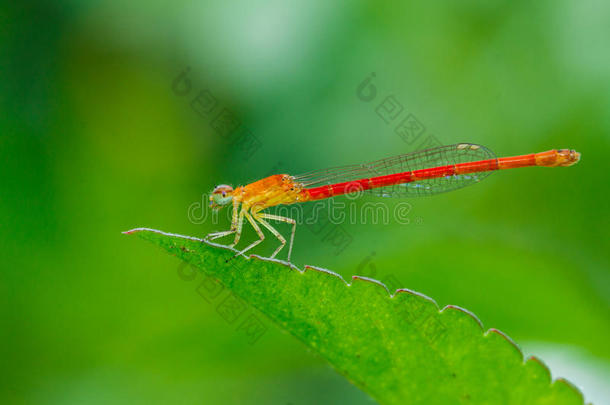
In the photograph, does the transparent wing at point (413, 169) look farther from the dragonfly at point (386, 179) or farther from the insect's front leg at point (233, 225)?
the insect's front leg at point (233, 225)

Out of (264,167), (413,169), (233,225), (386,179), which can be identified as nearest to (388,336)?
(233,225)

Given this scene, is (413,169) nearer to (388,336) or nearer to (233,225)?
(233,225)

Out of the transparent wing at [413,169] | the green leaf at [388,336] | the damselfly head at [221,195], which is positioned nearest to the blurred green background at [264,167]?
the transparent wing at [413,169]

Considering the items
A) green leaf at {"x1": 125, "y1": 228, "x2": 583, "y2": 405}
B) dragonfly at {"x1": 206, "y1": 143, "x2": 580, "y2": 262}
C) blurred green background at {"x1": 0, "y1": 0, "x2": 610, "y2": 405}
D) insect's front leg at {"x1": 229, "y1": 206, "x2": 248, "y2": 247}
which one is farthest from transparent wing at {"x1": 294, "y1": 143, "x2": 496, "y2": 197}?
green leaf at {"x1": 125, "y1": 228, "x2": 583, "y2": 405}

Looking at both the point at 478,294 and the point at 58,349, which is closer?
the point at 58,349

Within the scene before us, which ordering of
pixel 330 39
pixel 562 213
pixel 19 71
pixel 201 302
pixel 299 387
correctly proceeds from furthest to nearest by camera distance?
1. pixel 330 39
2. pixel 562 213
3. pixel 19 71
4. pixel 201 302
5. pixel 299 387

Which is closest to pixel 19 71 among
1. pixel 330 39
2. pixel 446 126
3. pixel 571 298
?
pixel 330 39

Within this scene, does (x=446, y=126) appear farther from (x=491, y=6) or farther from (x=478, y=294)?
(x=478, y=294)

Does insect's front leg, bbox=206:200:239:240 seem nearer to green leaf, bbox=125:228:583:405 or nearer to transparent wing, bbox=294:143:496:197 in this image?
transparent wing, bbox=294:143:496:197
